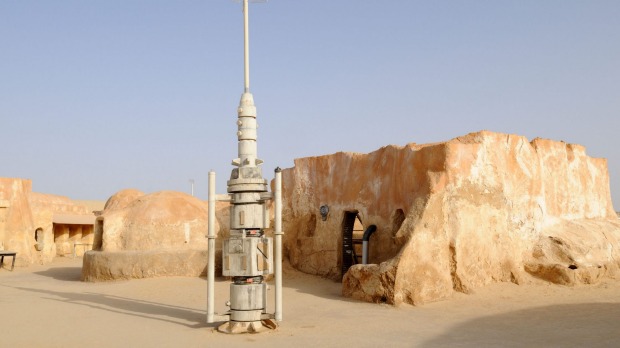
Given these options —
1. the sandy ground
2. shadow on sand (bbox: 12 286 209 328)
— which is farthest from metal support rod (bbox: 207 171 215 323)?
shadow on sand (bbox: 12 286 209 328)

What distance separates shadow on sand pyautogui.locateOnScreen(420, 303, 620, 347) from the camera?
830 cm

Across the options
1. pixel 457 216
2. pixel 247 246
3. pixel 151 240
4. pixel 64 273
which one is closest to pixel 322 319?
pixel 247 246

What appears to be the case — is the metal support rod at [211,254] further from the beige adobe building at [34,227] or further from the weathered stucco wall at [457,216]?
the beige adobe building at [34,227]

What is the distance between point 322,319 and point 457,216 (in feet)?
13.8

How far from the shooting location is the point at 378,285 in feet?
39.4

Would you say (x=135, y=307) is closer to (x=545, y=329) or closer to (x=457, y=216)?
(x=457, y=216)

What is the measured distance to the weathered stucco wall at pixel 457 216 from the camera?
12.3 meters

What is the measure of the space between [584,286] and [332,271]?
6593 millimetres

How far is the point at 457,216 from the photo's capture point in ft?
41.8

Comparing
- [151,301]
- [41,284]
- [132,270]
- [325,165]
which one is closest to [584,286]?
[325,165]

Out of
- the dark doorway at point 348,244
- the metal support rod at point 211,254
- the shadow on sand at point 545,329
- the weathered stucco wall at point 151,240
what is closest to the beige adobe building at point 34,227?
the weathered stucco wall at point 151,240

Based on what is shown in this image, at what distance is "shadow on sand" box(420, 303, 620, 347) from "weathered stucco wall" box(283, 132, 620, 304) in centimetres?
201

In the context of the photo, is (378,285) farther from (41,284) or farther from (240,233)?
(41,284)

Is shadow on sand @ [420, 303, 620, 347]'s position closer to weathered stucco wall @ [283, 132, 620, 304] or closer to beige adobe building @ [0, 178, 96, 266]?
weathered stucco wall @ [283, 132, 620, 304]
